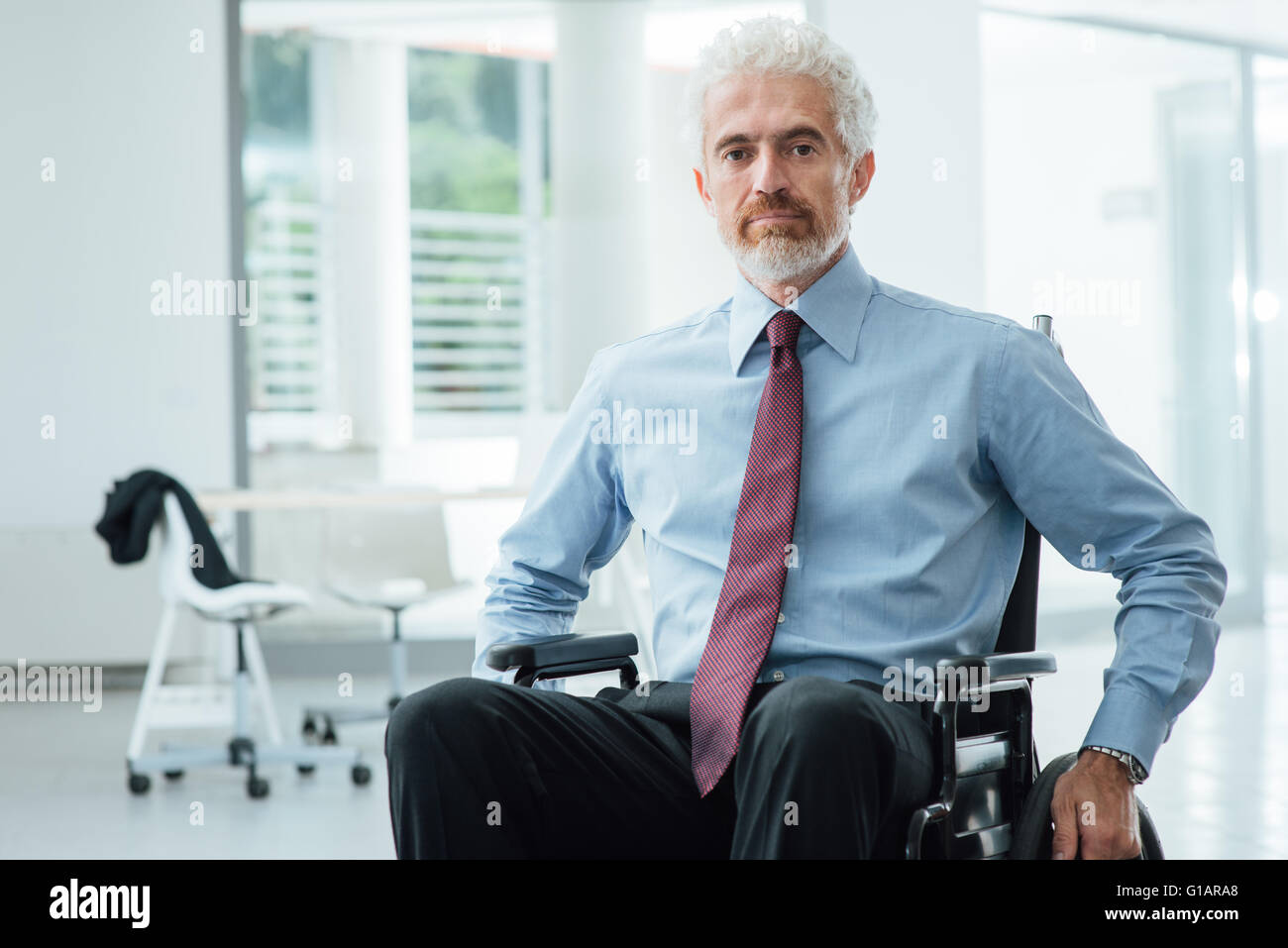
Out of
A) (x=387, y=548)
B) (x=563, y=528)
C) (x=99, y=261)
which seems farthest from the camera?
(x=99, y=261)

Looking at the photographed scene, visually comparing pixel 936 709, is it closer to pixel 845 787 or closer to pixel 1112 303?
pixel 845 787

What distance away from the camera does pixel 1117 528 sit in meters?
1.47

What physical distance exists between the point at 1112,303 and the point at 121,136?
14.1 ft

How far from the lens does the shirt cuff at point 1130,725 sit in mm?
1347

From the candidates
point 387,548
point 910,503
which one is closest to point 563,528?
point 910,503

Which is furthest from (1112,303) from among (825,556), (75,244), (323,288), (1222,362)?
(825,556)

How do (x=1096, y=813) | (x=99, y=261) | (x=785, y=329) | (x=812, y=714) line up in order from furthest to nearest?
1. (x=99, y=261)
2. (x=785, y=329)
3. (x=1096, y=813)
4. (x=812, y=714)

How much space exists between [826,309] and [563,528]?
1.40 feet

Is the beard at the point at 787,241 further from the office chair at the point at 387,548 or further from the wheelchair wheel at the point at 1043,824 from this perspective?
the office chair at the point at 387,548

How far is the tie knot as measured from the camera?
159 cm

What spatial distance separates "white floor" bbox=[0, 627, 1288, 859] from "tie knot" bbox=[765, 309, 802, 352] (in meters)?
1.75

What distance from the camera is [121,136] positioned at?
17.9ft

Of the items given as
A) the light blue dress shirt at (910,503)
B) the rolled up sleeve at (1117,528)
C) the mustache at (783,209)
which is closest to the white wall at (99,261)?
A: the light blue dress shirt at (910,503)

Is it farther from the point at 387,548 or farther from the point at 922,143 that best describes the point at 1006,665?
the point at 387,548
